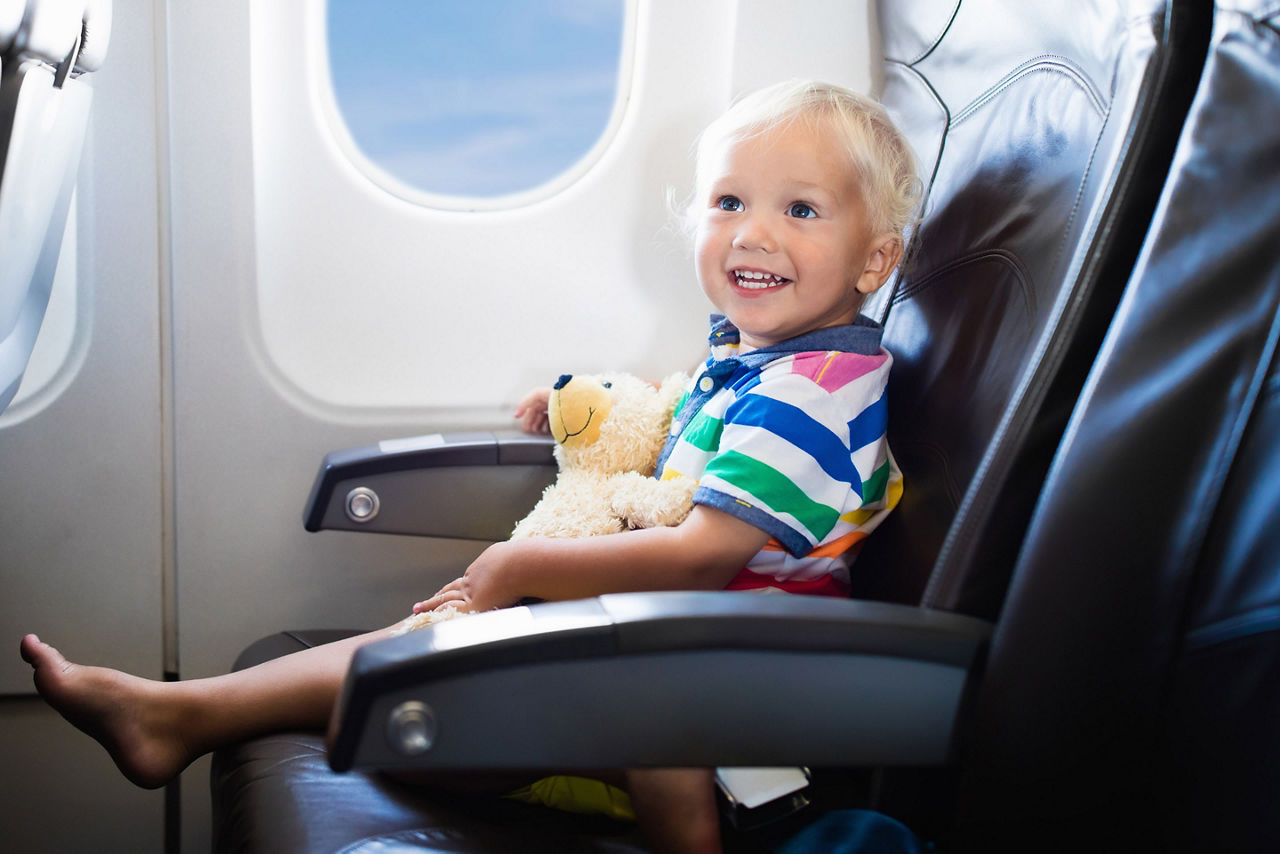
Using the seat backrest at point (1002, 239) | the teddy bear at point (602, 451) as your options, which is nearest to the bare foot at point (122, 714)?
the teddy bear at point (602, 451)

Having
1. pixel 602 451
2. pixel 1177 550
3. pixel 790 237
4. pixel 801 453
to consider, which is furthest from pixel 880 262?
pixel 1177 550

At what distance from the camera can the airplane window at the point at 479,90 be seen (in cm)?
158

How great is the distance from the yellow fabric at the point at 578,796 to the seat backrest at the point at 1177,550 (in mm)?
335

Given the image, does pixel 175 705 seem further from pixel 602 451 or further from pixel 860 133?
pixel 860 133

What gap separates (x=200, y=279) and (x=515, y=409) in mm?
516

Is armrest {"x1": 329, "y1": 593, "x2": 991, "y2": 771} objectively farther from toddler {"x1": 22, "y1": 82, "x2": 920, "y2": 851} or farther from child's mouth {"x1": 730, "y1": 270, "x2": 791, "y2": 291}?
child's mouth {"x1": 730, "y1": 270, "x2": 791, "y2": 291}

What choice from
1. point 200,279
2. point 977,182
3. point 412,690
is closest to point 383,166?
point 200,279

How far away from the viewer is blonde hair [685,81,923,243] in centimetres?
121

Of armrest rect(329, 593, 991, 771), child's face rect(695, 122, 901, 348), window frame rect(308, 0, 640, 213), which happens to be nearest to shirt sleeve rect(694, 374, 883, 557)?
child's face rect(695, 122, 901, 348)

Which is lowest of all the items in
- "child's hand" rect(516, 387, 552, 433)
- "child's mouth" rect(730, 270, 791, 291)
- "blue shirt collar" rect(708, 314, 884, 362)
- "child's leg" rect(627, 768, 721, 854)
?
"child's leg" rect(627, 768, 721, 854)

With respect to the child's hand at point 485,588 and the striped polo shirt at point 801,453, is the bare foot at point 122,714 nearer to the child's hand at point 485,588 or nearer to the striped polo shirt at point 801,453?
the child's hand at point 485,588

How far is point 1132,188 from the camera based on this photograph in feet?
2.71

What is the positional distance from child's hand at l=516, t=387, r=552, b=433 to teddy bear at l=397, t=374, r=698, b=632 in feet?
0.35

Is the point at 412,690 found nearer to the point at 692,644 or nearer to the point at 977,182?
the point at 692,644
